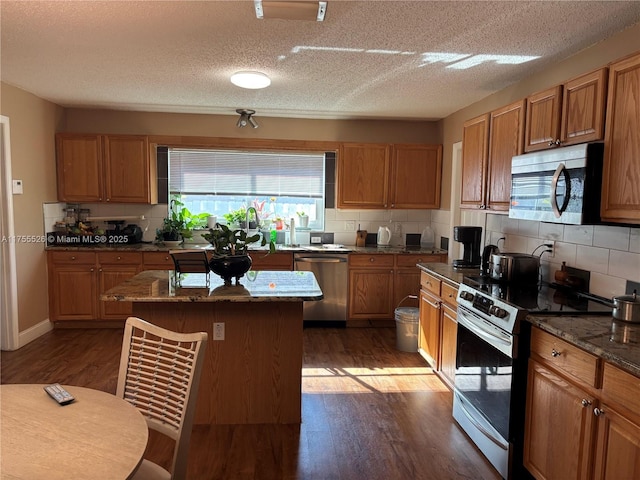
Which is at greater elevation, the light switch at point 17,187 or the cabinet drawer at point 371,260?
the light switch at point 17,187

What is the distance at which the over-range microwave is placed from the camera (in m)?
2.11

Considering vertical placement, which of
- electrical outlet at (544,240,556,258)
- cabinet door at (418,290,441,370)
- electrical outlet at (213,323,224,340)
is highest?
electrical outlet at (544,240,556,258)

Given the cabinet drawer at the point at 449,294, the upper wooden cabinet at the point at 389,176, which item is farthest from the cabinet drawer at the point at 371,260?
the cabinet drawer at the point at 449,294

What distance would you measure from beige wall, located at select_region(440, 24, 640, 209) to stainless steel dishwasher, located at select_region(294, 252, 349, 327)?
4.76 ft

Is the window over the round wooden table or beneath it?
over

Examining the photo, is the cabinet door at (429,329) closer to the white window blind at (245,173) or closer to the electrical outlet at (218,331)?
the electrical outlet at (218,331)

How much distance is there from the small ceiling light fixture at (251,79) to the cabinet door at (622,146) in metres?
2.36

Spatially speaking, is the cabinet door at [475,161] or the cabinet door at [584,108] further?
the cabinet door at [475,161]

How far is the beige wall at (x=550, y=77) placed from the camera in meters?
2.42

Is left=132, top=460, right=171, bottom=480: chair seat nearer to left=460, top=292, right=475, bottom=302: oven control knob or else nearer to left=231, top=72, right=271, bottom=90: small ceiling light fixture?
left=460, top=292, right=475, bottom=302: oven control knob

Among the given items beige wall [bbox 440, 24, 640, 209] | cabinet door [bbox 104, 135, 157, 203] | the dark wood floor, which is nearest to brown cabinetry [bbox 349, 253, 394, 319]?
the dark wood floor

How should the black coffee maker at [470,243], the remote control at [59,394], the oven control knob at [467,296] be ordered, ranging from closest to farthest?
the remote control at [59,394]
the oven control knob at [467,296]
the black coffee maker at [470,243]

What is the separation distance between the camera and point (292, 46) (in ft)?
9.23

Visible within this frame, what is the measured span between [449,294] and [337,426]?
3.98 feet
